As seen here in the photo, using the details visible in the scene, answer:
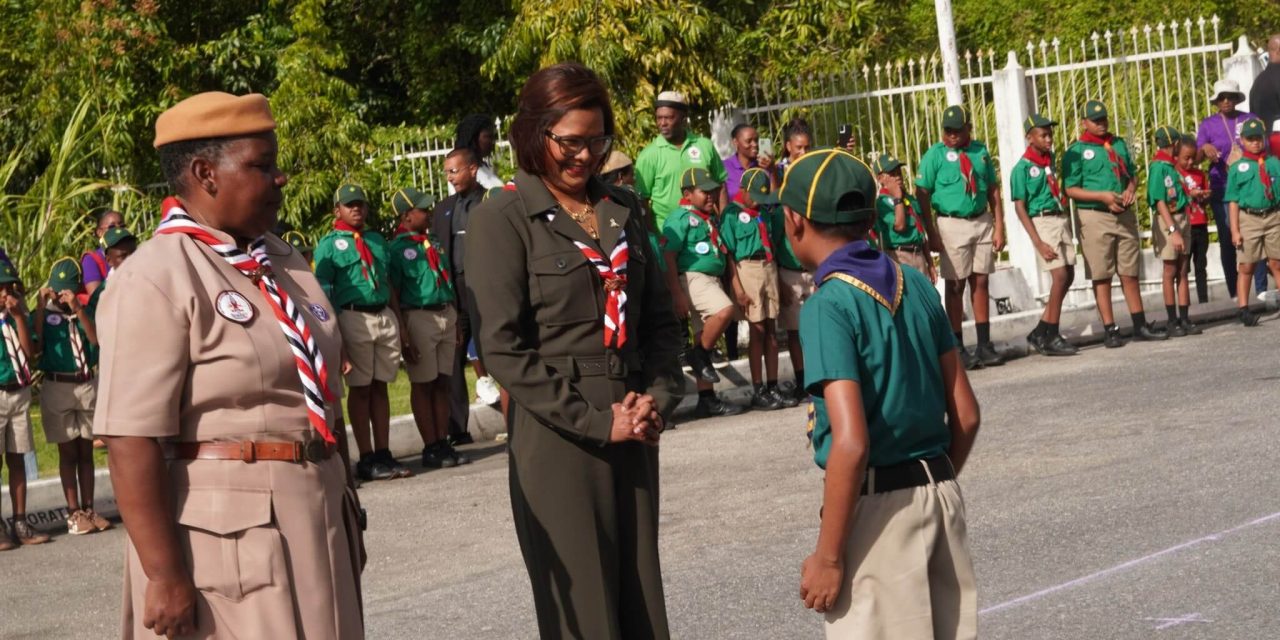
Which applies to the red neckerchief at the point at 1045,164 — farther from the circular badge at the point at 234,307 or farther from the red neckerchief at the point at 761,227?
the circular badge at the point at 234,307

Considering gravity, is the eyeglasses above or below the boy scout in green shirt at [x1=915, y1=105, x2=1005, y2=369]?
above

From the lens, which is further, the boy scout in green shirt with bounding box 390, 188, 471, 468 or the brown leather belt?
the boy scout in green shirt with bounding box 390, 188, 471, 468

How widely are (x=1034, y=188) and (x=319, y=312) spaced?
11.3 metres

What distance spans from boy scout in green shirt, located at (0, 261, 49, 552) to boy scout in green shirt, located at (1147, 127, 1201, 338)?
9.52 meters

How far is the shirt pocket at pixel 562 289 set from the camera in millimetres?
4883

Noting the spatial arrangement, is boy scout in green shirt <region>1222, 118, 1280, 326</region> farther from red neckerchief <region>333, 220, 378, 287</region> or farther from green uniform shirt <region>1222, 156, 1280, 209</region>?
red neckerchief <region>333, 220, 378, 287</region>

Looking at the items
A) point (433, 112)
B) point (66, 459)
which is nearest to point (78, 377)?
point (66, 459)

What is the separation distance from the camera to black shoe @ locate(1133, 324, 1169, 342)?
1512cm

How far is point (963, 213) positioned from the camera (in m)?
14.5

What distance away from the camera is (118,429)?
153 inches

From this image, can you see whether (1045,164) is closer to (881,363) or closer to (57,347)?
(57,347)

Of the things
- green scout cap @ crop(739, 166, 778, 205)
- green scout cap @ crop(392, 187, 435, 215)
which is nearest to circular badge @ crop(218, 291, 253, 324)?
green scout cap @ crop(392, 187, 435, 215)

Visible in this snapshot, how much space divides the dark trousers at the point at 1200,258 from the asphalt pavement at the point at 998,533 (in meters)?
3.95

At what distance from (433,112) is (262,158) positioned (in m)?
19.7
